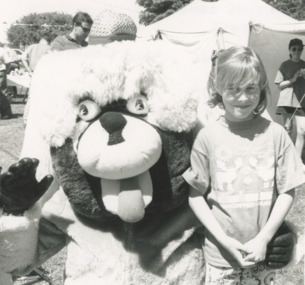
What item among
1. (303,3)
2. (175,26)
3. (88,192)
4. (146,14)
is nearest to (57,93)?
(88,192)

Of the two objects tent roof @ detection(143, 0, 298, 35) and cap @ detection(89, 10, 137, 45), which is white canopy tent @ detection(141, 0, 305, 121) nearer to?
tent roof @ detection(143, 0, 298, 35)

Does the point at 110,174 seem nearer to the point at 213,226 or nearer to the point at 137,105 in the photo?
the point at 137,105

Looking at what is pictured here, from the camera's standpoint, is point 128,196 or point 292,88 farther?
point 292,88

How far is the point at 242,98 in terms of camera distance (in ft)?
5.17

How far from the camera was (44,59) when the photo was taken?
1.79 metres

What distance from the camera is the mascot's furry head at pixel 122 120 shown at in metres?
1.51

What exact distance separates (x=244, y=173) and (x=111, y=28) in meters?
0.67

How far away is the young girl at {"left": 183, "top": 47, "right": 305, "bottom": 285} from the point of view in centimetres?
158

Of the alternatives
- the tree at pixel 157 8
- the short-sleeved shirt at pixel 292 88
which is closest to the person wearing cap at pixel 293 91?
the short-sleeved shirt at pixel 292 88

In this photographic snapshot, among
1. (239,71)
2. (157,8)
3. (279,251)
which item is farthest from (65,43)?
(157,8)

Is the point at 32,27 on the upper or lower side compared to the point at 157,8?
lower

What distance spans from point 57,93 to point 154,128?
1.12 ft

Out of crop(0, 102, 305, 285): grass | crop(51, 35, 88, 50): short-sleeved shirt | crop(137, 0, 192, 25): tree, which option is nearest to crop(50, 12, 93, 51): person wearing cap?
crop(51, 35, 88, 50): short-sleeved shirt

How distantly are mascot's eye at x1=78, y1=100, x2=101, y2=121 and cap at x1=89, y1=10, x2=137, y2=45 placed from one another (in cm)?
30
